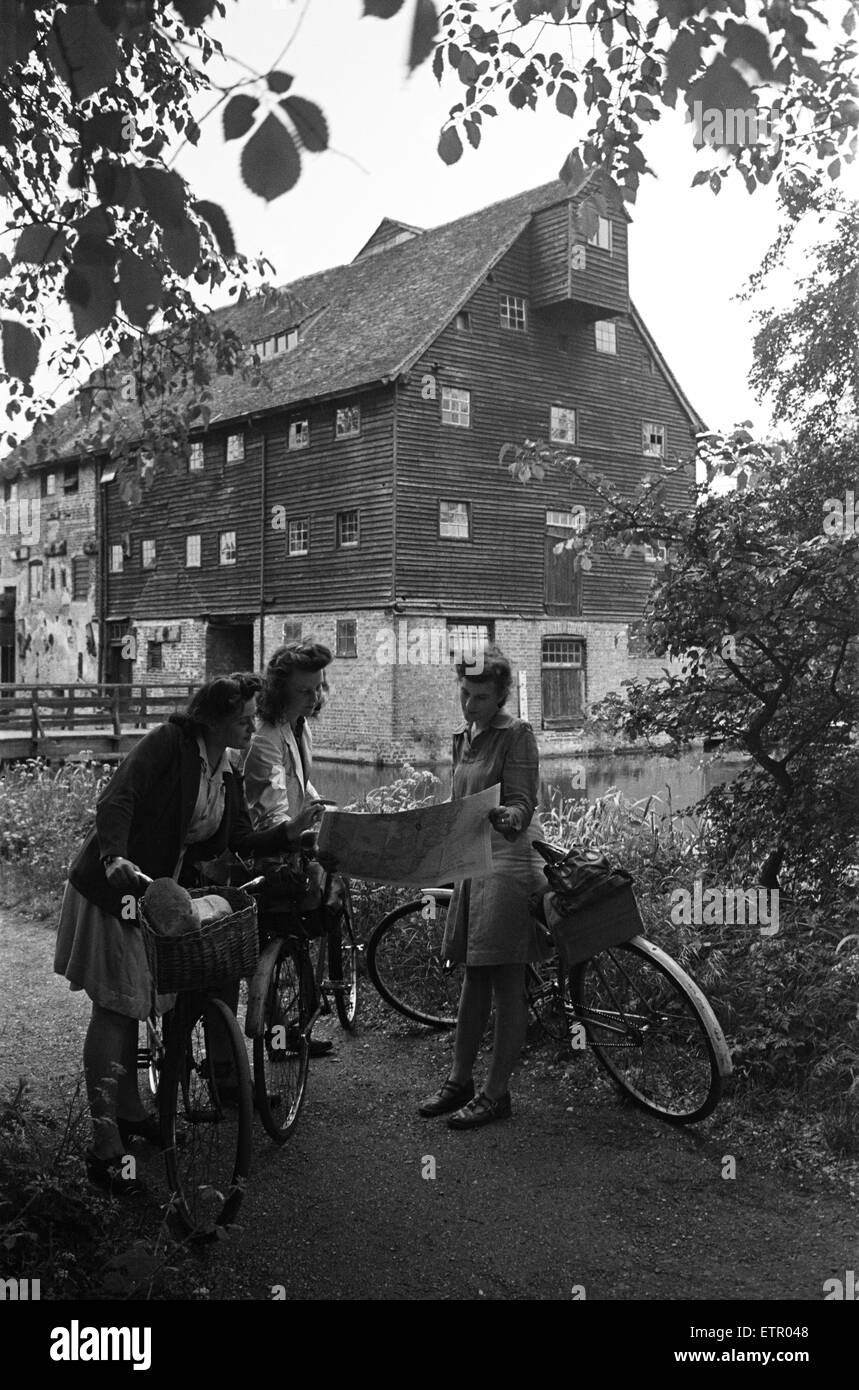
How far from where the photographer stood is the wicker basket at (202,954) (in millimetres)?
3902

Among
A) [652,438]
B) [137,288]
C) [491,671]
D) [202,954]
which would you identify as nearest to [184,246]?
[137,288]

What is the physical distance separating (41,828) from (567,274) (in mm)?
19501

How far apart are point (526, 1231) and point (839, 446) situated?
4.39 metres

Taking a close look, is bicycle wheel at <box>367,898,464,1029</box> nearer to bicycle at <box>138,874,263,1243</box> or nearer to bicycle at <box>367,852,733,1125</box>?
bicycle at <box>367,852,733,1125</box>

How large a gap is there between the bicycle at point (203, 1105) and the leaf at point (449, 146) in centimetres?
275

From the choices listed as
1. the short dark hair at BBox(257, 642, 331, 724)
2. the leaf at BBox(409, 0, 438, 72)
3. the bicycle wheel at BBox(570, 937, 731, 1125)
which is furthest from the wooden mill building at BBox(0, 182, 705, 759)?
the leaf at BBox(409, 0, 438, 72)

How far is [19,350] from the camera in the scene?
→ 9.18 ft

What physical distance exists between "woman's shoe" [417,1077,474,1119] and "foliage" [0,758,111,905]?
4675 mm

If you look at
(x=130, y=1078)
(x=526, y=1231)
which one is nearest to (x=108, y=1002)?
(x=130, y=1078)

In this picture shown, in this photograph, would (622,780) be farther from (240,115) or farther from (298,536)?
(298,536)

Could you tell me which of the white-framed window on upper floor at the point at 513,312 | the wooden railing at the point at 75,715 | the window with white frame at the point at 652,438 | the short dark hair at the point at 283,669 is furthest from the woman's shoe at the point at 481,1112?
the window with white frame at the point at 652,438

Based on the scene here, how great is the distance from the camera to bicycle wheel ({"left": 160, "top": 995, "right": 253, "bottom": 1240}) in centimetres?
391

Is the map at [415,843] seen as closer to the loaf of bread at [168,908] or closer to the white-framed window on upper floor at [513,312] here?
the loaf of bread at [168,908]
